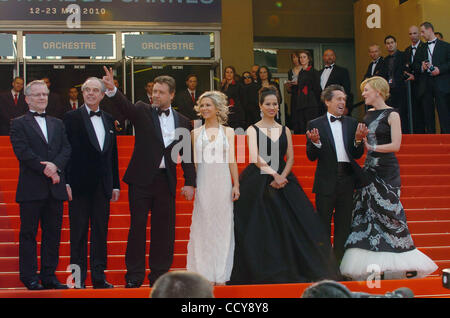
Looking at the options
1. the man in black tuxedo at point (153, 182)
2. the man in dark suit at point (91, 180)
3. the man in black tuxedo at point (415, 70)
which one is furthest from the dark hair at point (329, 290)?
the man in black tuxedo at point (415, 70)

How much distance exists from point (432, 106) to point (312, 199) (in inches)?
132

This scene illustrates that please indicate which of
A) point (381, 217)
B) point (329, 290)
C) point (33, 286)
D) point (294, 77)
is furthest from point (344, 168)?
point (294, 77)

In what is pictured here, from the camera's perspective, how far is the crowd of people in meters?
5.93

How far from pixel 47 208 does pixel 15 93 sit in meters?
5.97

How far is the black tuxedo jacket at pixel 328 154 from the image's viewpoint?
20.6ft

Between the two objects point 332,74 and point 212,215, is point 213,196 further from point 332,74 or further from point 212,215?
point 332,74

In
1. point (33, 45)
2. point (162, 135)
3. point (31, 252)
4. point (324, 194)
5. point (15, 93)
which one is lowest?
point (31, 252)

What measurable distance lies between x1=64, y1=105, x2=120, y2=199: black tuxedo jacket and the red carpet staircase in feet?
3.11

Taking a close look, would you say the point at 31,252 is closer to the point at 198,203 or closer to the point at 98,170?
the point at 98,170

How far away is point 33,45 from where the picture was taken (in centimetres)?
1452

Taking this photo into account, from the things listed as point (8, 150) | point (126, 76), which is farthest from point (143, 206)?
point (126, 76)

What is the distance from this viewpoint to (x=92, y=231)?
6.00 m

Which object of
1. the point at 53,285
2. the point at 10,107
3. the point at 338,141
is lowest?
the point at 53,285

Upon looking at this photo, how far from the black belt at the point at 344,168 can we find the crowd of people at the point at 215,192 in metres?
0.01
